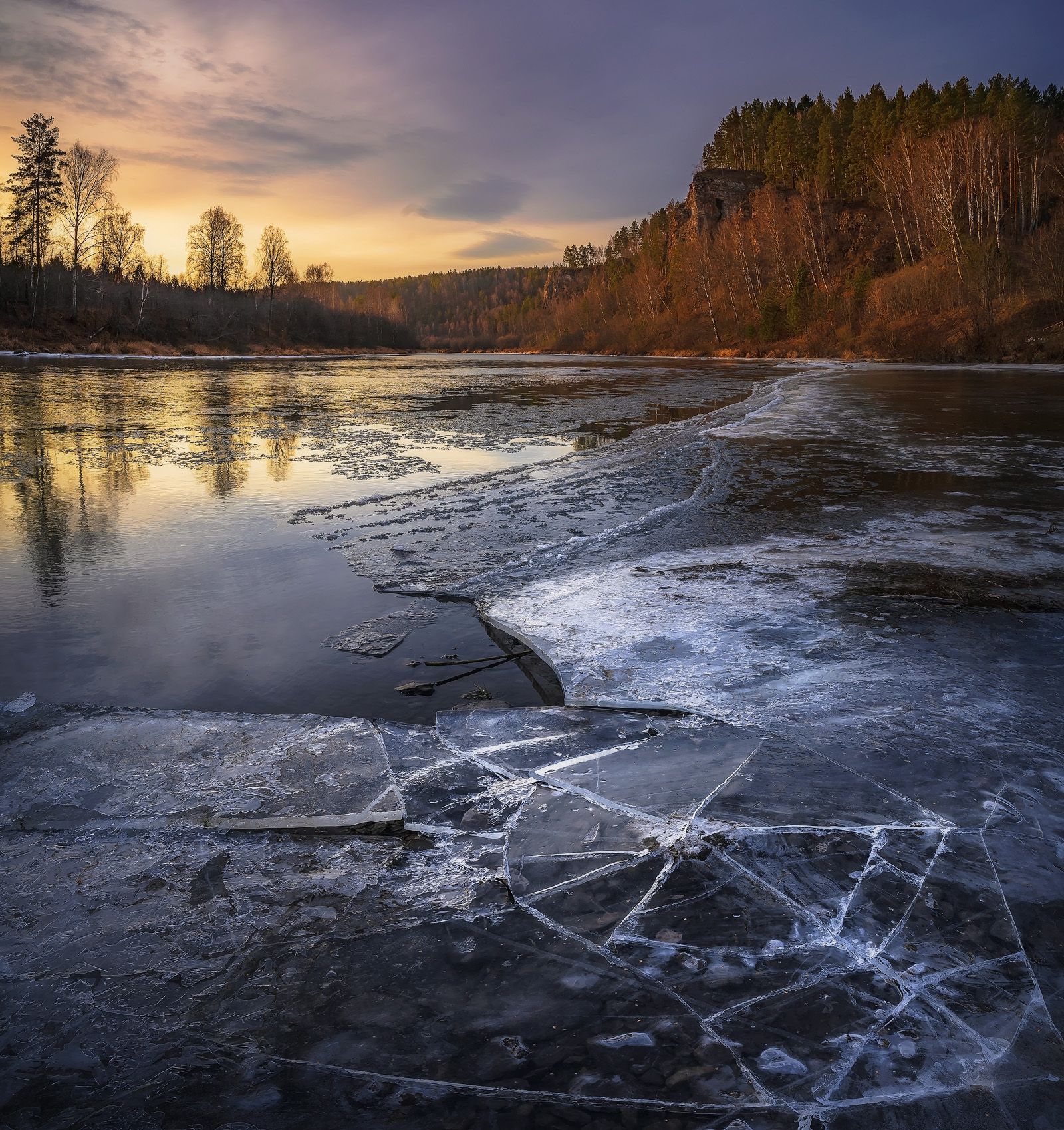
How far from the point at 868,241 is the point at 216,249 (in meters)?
70.8

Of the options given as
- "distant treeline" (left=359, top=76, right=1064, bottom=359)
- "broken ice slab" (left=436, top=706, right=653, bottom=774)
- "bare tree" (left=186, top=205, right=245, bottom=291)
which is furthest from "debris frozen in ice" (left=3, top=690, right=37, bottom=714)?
"bare tree" (left=186, top=205, right=245, bottom=291)

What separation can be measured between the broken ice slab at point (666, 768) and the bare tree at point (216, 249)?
321 feet

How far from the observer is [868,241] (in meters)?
71.8

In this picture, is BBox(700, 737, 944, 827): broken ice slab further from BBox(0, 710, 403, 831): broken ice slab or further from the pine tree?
the pine tree

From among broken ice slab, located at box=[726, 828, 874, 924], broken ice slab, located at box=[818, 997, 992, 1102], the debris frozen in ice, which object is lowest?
the debris frozen in ice

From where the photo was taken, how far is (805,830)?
2.60 metres

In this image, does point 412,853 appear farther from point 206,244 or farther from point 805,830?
point 206,244

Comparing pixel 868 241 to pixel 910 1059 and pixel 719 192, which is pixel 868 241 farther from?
pixel 910 1059

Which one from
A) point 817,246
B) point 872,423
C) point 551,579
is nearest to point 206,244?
point 817,246

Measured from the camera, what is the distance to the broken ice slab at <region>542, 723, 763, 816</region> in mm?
2820

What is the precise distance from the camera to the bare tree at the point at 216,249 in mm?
87000

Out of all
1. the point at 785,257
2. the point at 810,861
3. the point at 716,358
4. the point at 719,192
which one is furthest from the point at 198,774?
the point at 719,192

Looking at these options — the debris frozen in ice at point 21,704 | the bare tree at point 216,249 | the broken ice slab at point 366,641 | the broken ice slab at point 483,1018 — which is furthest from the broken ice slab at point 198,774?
the bare tree at point 216,249

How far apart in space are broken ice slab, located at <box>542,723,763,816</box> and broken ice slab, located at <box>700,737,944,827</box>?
0.24 ft
